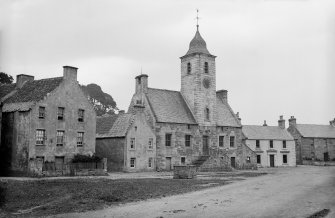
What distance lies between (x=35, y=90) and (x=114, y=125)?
11810mm

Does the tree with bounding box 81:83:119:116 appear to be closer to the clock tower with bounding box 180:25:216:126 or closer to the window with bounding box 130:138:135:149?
the clock tower with bounding box 180:25:216:126

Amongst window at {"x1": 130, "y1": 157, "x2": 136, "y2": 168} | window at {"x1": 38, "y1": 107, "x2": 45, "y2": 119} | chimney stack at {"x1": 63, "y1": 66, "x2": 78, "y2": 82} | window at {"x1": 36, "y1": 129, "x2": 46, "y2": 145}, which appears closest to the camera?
window at {"x1": 36, "y1": 129, "x2": 46, "y2": 145}

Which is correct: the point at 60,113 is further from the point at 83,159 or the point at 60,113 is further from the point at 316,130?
the point at 316,130

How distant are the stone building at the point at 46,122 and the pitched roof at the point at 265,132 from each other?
40.8 m

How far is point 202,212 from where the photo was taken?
52.9 feet

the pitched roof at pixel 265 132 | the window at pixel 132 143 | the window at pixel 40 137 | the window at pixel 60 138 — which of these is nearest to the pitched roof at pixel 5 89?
the window at pixel 40 137

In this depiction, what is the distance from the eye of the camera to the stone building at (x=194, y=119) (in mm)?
52312

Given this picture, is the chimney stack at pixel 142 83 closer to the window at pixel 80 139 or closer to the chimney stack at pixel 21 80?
the window at pixel 80 139

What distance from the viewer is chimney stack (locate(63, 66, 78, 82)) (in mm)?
39750

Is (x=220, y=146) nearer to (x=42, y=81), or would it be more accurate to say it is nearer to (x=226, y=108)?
(x=226, y=108)

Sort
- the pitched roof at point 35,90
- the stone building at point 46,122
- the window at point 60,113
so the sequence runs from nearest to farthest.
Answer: the stone building at point 46,122 < the pitched roof at point 35,90 < the window at point 60,113

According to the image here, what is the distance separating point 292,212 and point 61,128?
28.1m

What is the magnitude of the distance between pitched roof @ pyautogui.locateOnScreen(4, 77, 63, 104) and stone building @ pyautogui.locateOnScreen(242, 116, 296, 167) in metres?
43.6

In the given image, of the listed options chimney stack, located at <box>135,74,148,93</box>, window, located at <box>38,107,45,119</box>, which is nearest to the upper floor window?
window, located at <box>38,107,45,119</box>
